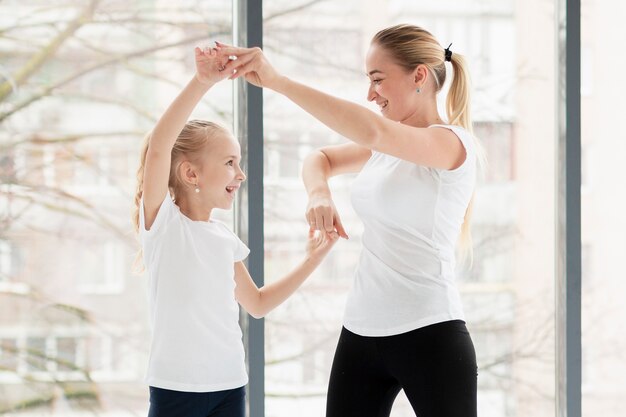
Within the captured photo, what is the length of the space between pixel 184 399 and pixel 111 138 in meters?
1.03

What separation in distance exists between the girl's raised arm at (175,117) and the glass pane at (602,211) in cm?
154

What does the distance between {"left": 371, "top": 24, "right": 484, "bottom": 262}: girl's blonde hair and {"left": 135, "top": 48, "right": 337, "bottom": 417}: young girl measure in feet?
1.36

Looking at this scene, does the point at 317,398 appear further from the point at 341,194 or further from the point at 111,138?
the point at 111,138

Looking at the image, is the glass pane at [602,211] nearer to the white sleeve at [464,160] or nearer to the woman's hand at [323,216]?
the white sleeve at [464,160]

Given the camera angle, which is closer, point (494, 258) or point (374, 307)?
point (374, 307)

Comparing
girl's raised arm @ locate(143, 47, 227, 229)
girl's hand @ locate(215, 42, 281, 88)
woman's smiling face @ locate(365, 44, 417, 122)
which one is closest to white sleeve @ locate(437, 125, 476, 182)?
woman's smiling face @ locate(365, 44, 417, 122)

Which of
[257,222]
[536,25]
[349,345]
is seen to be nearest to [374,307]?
[349,345]

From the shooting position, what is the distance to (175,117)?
1.55m

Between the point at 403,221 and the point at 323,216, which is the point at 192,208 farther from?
the point at 403,221

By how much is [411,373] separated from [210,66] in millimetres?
741

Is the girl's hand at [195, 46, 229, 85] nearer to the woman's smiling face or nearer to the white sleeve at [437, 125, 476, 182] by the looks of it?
the woman's smiling face

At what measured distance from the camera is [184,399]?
61.5 inches

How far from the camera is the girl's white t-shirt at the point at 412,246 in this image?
5.44ft

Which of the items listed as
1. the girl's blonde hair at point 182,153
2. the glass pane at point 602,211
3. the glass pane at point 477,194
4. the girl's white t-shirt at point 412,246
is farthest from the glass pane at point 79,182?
the glass pane at point 602,211
